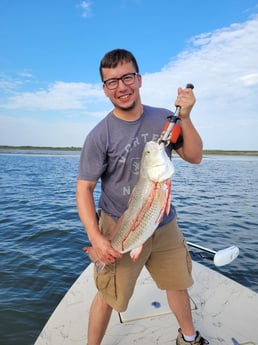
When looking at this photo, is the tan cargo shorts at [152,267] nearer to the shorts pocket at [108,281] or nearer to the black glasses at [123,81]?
the shorts pocket at [108,281]

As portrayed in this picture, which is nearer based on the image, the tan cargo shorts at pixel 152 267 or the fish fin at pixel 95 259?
the fish fin at pixel 95 259

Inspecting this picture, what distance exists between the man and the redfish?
166mm

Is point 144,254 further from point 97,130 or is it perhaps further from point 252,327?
point 252,327

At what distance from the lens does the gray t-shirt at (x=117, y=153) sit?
2910 mm

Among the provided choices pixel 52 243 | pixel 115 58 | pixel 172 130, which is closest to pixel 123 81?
pixel 115 58

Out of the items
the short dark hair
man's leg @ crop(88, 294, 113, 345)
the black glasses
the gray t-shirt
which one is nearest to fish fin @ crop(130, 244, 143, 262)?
the gray t-shirt

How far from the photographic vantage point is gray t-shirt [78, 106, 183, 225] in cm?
291

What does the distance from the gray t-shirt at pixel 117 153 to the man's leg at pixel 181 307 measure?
1.02 m

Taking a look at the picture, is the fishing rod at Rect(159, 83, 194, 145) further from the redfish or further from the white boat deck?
the white boat deck

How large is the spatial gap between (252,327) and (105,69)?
132 inches

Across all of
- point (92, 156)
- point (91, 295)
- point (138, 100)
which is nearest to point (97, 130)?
point (92, 156)

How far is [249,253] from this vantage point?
7.62 meters

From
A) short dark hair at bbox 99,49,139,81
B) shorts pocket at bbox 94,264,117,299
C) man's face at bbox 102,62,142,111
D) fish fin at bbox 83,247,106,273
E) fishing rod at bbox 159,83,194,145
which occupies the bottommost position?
shorts pocket at bbox 94,264,117,299

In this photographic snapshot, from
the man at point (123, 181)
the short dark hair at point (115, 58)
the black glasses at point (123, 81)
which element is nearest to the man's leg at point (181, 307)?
the man at point (123, 181)
